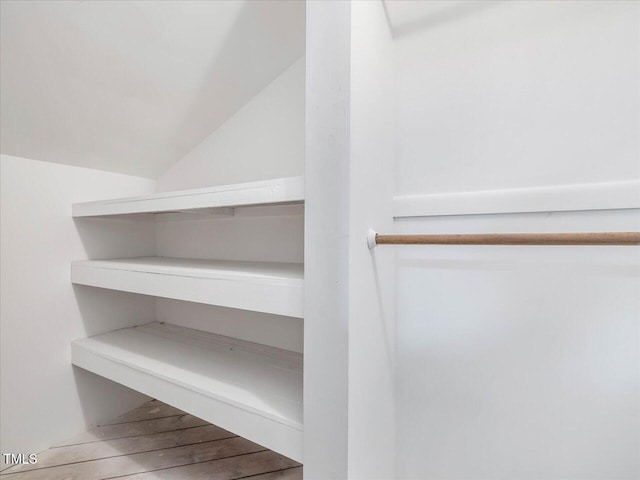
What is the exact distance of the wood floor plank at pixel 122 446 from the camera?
121 centimetres

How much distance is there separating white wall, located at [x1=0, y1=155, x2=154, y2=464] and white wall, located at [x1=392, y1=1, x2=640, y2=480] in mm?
1411

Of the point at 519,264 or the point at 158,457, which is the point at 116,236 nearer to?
the point at 158,457

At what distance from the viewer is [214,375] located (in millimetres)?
1037

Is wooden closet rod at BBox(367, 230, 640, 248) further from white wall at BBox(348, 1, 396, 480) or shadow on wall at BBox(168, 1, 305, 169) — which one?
shadow on wall at BBox(168, 1, 305, 169)

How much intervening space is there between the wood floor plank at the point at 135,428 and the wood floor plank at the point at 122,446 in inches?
1.1

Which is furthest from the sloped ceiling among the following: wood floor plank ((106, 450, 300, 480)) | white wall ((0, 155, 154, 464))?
wood floor plank ((106, 450, 300, 480))

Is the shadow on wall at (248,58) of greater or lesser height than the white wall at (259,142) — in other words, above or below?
above

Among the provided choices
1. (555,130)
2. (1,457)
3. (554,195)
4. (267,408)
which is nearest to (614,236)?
(554,195)

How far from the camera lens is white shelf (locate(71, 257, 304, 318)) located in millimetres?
789

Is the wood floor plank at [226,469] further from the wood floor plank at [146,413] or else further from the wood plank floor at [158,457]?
the wood floor plank at [146,413]

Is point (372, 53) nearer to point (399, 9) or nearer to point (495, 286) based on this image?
point (399, 9)

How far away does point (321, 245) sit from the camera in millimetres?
710

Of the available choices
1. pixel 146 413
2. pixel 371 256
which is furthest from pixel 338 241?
pixel 146 413

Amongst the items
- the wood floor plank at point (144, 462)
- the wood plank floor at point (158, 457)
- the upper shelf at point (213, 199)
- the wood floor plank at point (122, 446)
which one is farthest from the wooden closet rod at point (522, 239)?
the wood floor plank at point (122, 446)
